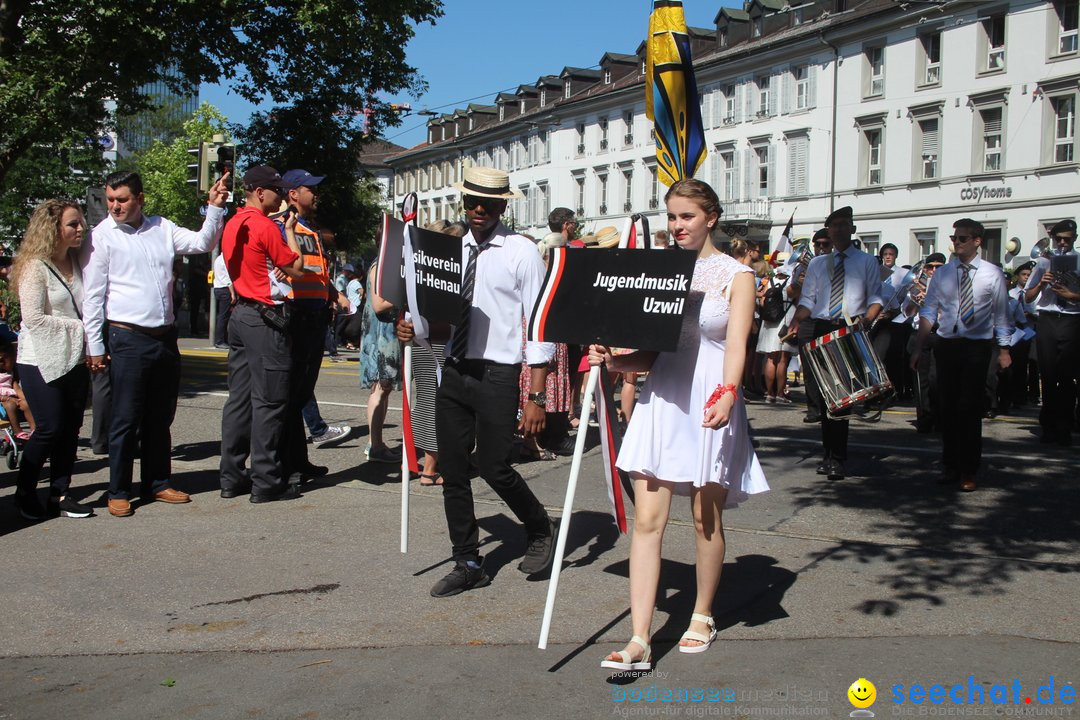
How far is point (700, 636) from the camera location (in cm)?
467

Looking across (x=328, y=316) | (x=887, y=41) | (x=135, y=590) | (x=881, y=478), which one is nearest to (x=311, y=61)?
(x=328, y=316)

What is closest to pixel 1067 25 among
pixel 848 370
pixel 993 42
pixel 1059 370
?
pixel 993 42

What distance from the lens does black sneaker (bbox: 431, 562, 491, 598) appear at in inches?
215

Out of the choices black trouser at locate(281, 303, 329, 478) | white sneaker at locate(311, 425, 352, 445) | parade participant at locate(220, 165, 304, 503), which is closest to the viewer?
parade participant at locate(220, 165, 304, 503)

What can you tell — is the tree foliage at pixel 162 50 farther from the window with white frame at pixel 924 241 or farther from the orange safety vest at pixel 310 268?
the window with white frame at pixel 924 241

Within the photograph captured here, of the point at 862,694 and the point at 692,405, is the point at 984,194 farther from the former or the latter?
the point at 862,694

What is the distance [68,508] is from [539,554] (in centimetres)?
322

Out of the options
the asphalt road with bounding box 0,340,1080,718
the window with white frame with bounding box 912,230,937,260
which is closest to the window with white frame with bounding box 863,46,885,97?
the window with white frame with bounding box 912,230,937,260

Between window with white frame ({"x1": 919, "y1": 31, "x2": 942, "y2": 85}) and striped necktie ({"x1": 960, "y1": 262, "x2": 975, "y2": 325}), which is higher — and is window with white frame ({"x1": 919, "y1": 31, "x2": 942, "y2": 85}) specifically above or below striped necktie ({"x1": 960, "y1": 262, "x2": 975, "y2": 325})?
above

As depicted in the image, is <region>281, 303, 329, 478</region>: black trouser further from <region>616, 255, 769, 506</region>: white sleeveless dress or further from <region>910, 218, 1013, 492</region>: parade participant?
<region>910, 218, 1013, 492</region>: parade participant

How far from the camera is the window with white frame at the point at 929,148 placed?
147 ft

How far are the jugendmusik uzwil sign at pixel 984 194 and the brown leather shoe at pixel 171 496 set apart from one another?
39.6 metres

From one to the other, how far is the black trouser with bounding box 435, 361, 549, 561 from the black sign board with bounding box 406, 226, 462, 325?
10.7 inches

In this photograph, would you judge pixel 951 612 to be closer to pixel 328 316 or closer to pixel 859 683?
pixel 859 683
